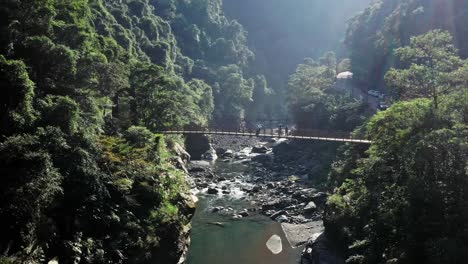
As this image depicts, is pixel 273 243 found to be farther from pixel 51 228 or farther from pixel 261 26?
pixel 261 26

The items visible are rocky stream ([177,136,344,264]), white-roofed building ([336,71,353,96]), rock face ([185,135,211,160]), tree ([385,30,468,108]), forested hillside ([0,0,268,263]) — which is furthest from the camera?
white-roofed building ([336,71,353,96])

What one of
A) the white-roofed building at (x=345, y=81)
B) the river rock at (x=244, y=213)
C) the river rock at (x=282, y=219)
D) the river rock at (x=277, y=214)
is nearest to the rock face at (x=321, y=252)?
the river rock at (x=282, y=219)

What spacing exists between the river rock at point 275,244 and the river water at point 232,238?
6.3 inches

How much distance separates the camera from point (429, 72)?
15148mm

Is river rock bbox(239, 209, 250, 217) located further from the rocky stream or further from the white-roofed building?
the white-roofed building

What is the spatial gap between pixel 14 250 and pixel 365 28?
5596cm

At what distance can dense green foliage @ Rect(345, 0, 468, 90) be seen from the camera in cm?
3838

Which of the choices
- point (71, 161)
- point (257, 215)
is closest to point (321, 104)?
point (257, 215)

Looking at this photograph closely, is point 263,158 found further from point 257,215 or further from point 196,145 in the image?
point 257,215

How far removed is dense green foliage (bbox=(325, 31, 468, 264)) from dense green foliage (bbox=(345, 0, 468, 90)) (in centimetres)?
Answer: 2389

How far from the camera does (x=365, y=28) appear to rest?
5825 centimetres

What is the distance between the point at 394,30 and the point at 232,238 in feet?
110

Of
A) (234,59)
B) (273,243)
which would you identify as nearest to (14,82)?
(273,243)

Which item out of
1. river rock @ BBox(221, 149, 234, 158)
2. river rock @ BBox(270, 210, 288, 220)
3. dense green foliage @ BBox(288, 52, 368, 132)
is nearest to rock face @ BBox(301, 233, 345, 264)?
river rock @ BBox(270, 210, 288, 220)
